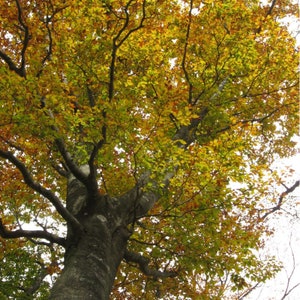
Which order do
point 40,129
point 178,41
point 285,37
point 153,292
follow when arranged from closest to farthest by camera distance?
1. point 40,129
2. point 285,37
3. point 178,41
4. point 153,292

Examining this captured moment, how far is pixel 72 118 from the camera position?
191 inches

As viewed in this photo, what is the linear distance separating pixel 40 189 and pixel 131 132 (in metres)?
1.55

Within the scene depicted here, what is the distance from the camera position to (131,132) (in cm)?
502

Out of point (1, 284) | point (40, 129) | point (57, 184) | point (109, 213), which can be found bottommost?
point (1, 284)

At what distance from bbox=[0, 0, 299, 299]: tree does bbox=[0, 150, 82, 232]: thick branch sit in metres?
0.02

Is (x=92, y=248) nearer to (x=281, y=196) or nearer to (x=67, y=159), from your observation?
(x=67, y=159)

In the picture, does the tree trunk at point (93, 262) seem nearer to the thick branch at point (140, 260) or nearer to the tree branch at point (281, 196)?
the thick branch at point (140, 260)

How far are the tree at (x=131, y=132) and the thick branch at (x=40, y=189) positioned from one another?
0.6 inches

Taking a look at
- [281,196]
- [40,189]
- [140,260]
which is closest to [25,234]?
[40,189]

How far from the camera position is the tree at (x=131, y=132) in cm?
482

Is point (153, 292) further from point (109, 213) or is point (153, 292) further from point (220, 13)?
point (220, 13)

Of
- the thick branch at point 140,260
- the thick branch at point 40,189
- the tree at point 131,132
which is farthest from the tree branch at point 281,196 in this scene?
the thick branch at point 40,189

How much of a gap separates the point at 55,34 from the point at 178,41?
121 inches

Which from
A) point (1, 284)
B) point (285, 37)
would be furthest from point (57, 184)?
point (285, 37)
